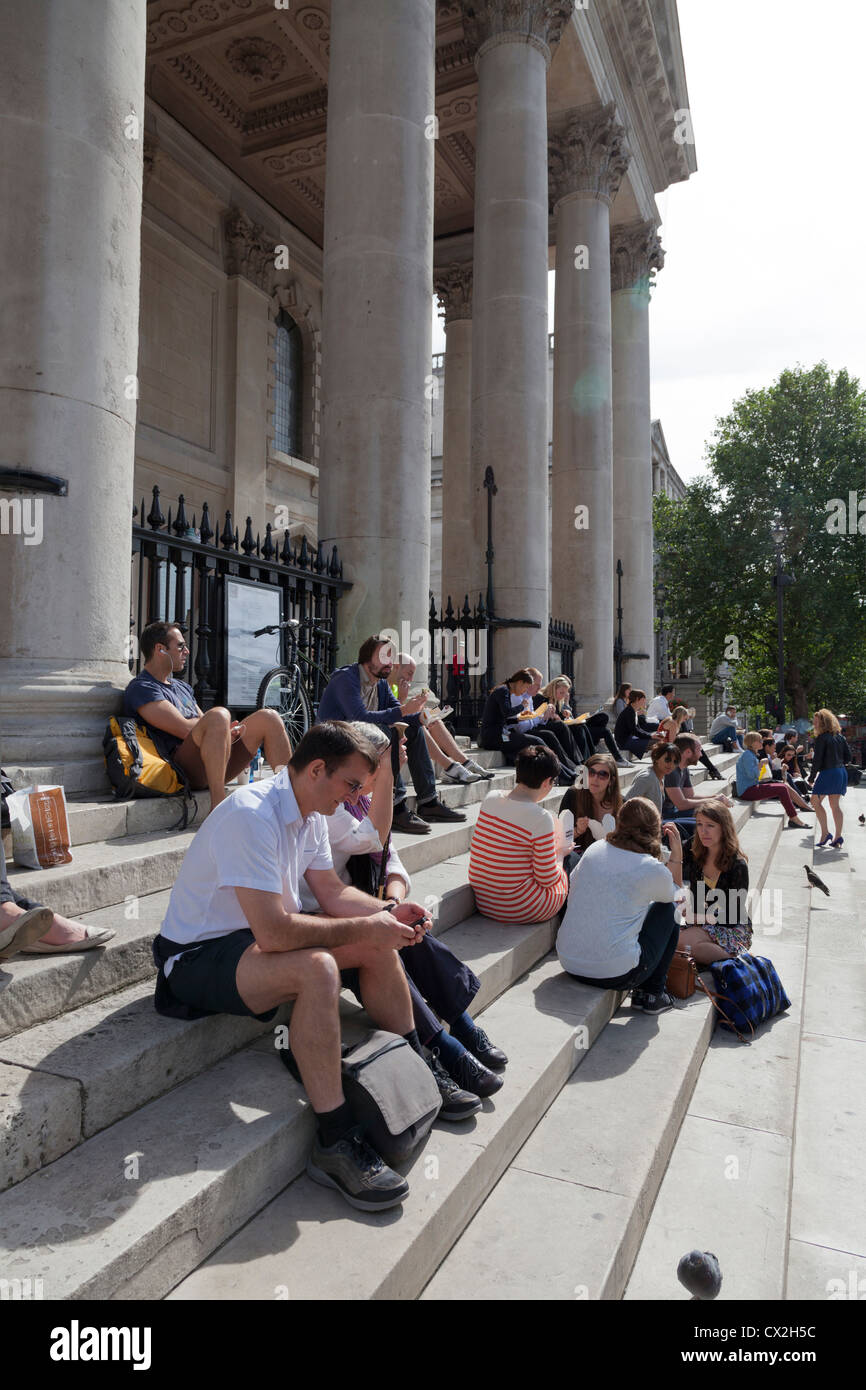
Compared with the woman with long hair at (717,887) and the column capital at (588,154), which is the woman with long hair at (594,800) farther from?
the column capital at (588,154)

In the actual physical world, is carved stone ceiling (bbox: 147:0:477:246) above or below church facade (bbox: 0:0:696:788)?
above

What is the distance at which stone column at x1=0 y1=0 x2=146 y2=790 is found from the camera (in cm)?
475

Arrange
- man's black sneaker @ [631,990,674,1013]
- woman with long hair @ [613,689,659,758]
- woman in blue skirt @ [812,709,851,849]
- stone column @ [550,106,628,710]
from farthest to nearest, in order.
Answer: stone column @ [550,106,628,710], woman with long hair @ [613,689,659,758], woman in blue skirt @ [812,709,851,849], man's black sneaker @ [631,990,674,1013]

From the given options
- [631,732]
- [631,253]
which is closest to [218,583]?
[631,732]

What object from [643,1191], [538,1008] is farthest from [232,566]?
[643,1191]

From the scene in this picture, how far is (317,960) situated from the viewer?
2867 mm

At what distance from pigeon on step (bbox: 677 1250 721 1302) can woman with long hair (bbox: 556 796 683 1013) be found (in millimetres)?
2058

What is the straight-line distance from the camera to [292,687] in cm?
771

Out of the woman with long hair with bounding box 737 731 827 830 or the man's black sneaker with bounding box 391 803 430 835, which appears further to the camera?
the woman with long hair with bounding box 737 731 827 830

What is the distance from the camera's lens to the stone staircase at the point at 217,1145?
87.7 inches

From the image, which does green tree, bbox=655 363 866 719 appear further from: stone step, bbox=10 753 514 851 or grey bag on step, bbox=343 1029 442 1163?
grey bag on step, bbox=343 1029 442 1163

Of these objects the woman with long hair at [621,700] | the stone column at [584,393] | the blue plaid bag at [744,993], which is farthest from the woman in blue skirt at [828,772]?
the blue plaid bag at [744,993]

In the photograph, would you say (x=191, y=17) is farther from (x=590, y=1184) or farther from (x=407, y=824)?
(x=590, y=1184)

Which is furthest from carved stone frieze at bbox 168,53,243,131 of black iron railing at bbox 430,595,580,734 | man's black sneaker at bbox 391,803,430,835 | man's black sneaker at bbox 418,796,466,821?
man's black sneaker at bbox 391,803,430,835
